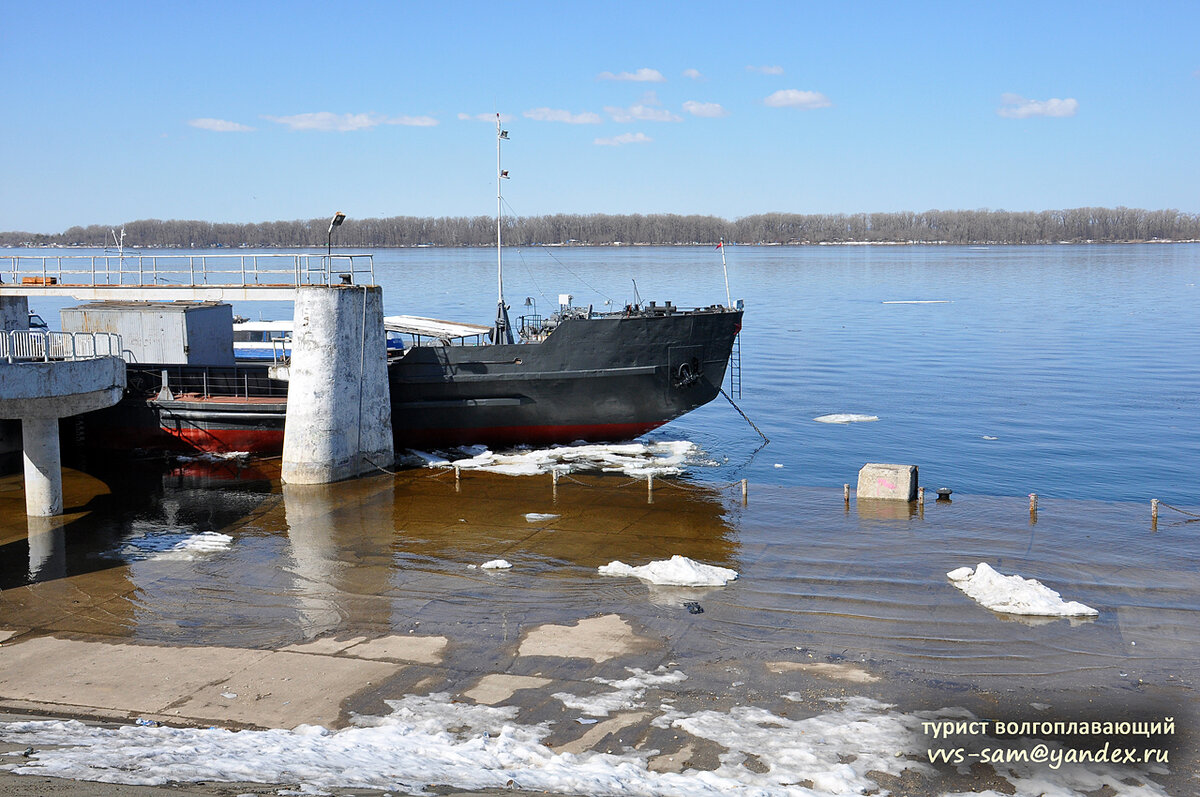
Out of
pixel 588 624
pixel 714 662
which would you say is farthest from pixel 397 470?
pixel 714 662

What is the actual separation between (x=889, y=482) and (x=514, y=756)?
14096 mm

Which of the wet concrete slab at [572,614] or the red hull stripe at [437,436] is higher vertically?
the red hull stripe at [437,436]

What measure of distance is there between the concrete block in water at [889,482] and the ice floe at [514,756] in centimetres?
1090

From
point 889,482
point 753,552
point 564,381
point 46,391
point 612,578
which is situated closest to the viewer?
point 612,578

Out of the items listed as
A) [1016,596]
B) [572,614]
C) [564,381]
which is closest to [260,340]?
[564,381]

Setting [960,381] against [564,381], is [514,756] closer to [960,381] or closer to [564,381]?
[564,381]

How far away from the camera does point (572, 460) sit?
2605 centimetres

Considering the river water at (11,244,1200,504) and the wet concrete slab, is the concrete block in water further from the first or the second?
the river water at (11,244,1200,504)

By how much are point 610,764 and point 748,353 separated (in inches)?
1776

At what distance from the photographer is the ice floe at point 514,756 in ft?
29.1

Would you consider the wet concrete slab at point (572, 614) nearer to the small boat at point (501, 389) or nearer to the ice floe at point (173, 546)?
the ice floe at point (173, 546)

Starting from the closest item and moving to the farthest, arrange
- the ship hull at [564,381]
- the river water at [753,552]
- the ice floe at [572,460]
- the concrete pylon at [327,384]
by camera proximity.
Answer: the river water at [753,552] < the concrete pylon at [327,384] < the ice floe at [572,460] < the ship hull at [564,381]

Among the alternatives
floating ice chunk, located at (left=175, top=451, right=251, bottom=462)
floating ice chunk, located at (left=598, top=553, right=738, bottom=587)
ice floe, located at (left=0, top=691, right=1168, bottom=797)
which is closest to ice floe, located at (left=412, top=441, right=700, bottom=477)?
floating ice chunk, located at (left=175, top=451, right=251, bottom=462)

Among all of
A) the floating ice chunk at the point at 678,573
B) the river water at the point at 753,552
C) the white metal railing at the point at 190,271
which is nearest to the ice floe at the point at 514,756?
the river water at the point at 753,552
